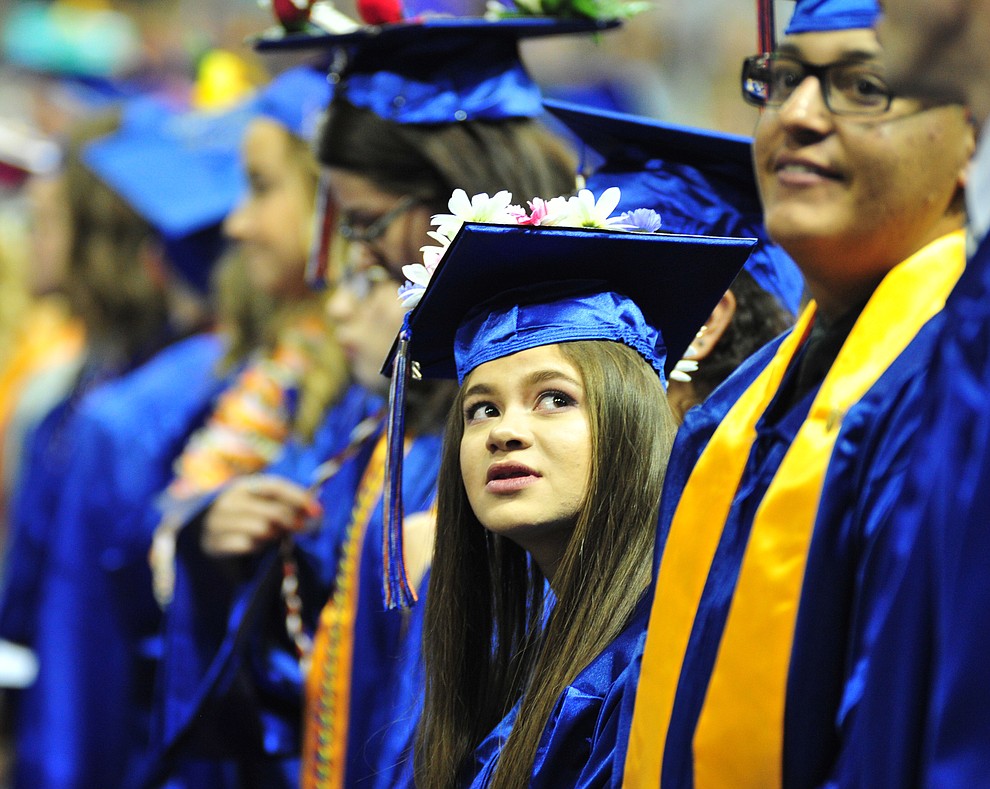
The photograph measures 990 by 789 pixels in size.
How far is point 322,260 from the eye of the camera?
3.43 m

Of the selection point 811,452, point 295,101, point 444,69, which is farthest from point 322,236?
point 811,452

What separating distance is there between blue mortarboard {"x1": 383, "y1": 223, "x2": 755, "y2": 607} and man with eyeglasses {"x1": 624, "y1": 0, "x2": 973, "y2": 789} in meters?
0.28

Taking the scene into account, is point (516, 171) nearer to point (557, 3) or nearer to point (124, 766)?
point (557, 3)

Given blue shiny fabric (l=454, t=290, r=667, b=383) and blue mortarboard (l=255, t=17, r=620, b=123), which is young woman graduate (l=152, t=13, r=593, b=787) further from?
blue shiny fabric (l=454, t=290, r=667, b=383)

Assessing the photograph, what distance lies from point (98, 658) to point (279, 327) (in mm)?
1250

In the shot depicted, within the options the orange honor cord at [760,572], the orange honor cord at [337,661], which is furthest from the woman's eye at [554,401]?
the orange honor cord at [337,661]

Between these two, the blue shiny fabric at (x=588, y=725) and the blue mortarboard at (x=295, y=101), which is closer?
the blue shiny fabric at (x=588, y=725)

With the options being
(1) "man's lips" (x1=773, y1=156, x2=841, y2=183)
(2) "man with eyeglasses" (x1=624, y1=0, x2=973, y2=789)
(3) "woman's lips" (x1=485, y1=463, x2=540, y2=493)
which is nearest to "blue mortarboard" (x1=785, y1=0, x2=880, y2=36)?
(2) "man with eyeglasses" (x1=624, y1=0, x2=973, y2=789)

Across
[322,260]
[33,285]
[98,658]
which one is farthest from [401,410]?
[33,285]

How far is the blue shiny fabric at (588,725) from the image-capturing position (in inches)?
74.1

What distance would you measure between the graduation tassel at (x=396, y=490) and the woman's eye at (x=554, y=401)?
0.24 meters

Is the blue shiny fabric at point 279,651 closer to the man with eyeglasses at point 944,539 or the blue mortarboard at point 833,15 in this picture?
the blue mortarboard at point 833,15

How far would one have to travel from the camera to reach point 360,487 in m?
3.25

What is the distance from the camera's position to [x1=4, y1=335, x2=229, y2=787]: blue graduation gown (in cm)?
451
